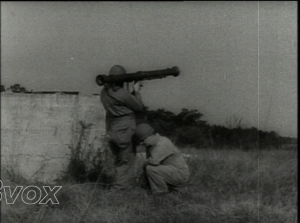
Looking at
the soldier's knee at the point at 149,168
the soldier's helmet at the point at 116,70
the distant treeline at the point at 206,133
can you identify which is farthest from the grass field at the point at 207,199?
the soldier's helmet at the point at 116,70

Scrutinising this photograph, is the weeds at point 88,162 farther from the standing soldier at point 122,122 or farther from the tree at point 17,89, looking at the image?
the tree at point 17,89

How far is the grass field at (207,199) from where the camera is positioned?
4551mm

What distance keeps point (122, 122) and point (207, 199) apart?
146cm

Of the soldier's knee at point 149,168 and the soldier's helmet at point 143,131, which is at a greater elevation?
the soldier's helmet at point 143,131

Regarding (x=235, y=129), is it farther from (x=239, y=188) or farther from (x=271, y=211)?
(x=271, y=211)

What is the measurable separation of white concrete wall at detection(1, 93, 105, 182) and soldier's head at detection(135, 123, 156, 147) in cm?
48

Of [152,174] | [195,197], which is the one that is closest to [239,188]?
[195,197]

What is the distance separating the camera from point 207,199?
5262 millimetres

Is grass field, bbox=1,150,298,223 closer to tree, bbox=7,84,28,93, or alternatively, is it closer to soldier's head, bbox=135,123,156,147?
soldier's head, bbox=135,123,156,147

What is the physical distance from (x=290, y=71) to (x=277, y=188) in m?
1.58

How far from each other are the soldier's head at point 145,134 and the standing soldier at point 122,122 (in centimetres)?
9

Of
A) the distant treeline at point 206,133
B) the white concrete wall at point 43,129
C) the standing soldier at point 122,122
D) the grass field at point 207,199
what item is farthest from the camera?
the distant treeline at point 206,133

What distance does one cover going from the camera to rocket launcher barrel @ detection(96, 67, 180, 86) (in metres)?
5.39

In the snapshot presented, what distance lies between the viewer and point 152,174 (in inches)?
212
